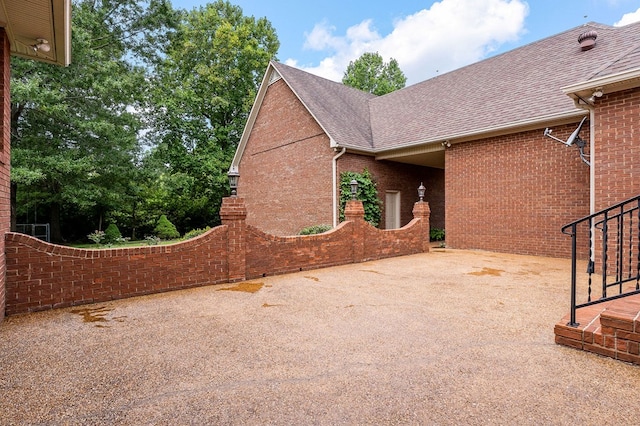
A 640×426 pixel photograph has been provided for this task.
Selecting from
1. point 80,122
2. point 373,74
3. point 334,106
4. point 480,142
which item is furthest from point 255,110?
point 373,74

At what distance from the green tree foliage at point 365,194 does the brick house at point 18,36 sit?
26.8 feet

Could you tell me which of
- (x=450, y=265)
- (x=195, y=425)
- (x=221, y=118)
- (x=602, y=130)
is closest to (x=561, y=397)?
(x=195, y=425)

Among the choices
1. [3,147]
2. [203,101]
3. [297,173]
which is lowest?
[3,147]

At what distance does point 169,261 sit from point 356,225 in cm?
426

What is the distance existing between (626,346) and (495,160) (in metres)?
7.46

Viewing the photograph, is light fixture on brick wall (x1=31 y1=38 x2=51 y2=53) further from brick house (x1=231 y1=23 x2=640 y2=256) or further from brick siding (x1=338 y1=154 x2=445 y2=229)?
brick siding (x1=338 y1=154 x2=445 y2=229)

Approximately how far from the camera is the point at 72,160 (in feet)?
41.8

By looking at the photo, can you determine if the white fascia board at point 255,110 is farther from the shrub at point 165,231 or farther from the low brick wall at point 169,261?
the low brick wall at point 169,261

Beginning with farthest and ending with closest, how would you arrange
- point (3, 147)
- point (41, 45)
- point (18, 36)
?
point (41, 45) < point (18, 36) < point (3, 147)

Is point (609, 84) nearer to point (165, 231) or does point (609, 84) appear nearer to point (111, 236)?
point (165, 231)

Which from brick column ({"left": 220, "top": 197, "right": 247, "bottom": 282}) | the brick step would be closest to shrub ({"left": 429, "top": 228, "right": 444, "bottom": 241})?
brick column ({"left": 220, "top": 197, "right": 247, "bottom": 282})

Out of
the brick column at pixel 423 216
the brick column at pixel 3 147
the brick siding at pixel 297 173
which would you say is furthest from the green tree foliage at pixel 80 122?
the brick column at pixel 423 216

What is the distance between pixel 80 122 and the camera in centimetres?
1248

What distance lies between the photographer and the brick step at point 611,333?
262 cm
